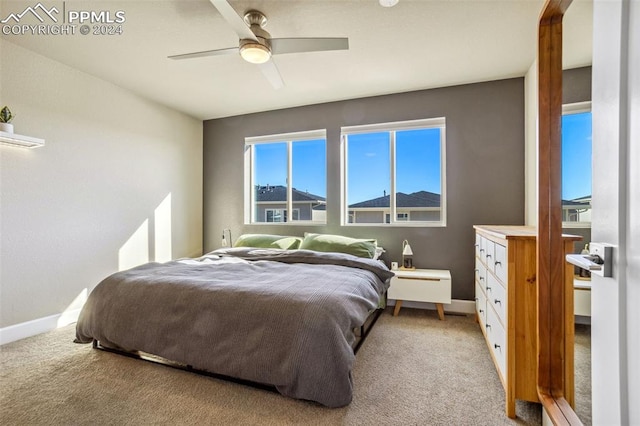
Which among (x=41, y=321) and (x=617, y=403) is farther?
(x=41, y=321)

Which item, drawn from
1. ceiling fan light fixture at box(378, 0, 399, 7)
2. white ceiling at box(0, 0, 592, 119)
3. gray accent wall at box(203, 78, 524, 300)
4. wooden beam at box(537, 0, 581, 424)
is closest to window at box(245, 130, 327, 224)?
gray accent wall at box(203, 78, 524, 300)

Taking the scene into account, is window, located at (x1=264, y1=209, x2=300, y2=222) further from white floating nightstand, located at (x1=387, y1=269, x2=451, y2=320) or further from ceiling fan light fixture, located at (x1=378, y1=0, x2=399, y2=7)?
ceiling fan light fixture, located at (x1=378, y1=0, x2=399, y2=7)

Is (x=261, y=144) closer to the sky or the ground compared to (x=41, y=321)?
closer to the sky

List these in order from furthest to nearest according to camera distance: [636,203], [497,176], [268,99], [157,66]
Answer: [268,99] < [497,176] < [157,66] < [636,203]

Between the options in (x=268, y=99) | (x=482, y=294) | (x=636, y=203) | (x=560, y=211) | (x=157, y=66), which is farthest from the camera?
(x=268, y=99)

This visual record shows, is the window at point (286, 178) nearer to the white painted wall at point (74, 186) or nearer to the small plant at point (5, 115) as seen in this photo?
the white painted wall at point (74, 186)

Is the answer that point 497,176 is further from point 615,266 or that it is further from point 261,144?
point 261,144

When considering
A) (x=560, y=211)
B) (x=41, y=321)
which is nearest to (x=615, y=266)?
(x=560, y=211)

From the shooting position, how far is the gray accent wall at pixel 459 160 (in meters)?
3.12

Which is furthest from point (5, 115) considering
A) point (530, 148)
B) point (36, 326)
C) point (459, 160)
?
point (530, 148)

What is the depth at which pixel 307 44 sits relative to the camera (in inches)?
79.0

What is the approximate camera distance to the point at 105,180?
3.21 meters

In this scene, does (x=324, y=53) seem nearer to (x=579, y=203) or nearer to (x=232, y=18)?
(x=232, y=18)

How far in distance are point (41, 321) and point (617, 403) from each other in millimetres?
3932
